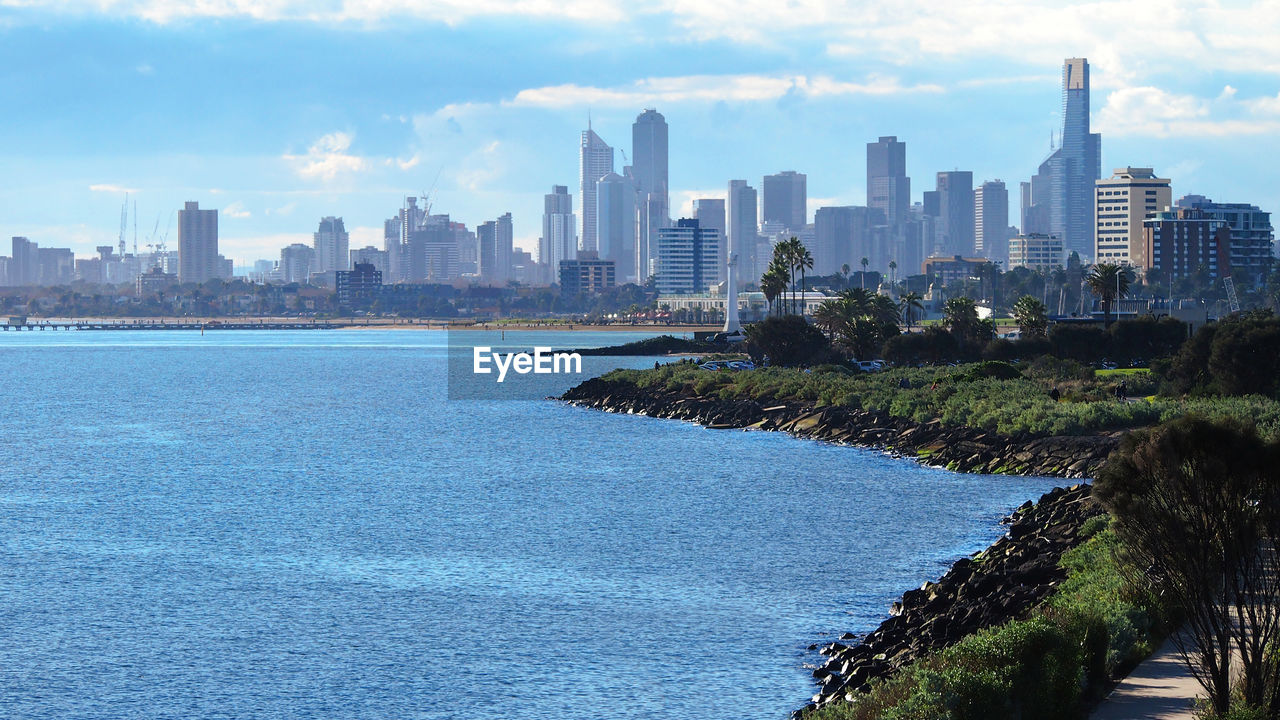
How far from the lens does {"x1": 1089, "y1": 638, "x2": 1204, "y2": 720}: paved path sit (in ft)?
70.5

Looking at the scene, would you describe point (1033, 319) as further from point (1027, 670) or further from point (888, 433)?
point (1027, 670)

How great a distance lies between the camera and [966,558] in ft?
141

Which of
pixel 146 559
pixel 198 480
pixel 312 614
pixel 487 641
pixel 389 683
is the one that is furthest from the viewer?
pixel 198 480

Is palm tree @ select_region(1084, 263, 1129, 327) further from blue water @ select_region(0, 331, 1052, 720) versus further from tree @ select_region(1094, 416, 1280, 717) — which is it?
tree @ select_region(1094, 416, 1280, 717)

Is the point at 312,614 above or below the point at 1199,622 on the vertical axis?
below

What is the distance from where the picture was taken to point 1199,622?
2064 centimetres

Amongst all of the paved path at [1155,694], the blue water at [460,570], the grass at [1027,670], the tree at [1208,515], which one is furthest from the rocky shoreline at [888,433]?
the tree at [1208,515]

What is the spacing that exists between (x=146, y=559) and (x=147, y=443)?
49.5 meters

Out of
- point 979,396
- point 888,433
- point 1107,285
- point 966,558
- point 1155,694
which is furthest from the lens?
point 1107,285

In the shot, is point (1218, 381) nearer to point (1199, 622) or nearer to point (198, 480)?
point (198, 480)

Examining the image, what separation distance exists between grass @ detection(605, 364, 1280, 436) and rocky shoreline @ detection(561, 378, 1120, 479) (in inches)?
45.4

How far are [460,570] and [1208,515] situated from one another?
96.3 ft

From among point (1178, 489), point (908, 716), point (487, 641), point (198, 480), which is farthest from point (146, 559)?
point (1178, 489)

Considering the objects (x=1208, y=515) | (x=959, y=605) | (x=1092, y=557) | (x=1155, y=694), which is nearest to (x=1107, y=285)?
(x=1092, y=557)
